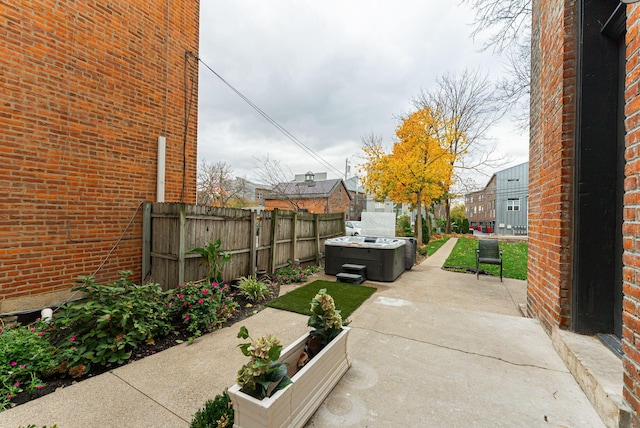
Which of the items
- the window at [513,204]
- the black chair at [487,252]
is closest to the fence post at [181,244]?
the black chair at [487,252]

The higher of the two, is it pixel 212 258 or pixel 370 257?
pixel 212 258

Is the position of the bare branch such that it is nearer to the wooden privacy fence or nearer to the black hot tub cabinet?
the black hot tub cabinet

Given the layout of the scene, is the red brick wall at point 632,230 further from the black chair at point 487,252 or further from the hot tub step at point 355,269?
the black chair at point 487,252

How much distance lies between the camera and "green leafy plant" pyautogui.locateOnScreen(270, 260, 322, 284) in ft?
18.0

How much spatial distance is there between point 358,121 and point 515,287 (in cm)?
1126

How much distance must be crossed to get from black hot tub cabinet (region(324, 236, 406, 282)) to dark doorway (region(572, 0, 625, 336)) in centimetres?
342

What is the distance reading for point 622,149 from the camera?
2199 mm

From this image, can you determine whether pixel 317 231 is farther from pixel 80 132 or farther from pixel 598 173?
pixel 598 173

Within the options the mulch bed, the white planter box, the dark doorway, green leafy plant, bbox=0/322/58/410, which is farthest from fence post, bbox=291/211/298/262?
the dark doorway

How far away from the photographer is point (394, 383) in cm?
208

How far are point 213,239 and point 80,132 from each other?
7.96ft

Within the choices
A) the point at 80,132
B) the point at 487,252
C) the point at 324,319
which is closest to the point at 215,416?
the point at 324,319

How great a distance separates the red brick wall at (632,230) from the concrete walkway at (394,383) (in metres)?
0.61

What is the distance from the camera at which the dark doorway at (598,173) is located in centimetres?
227
